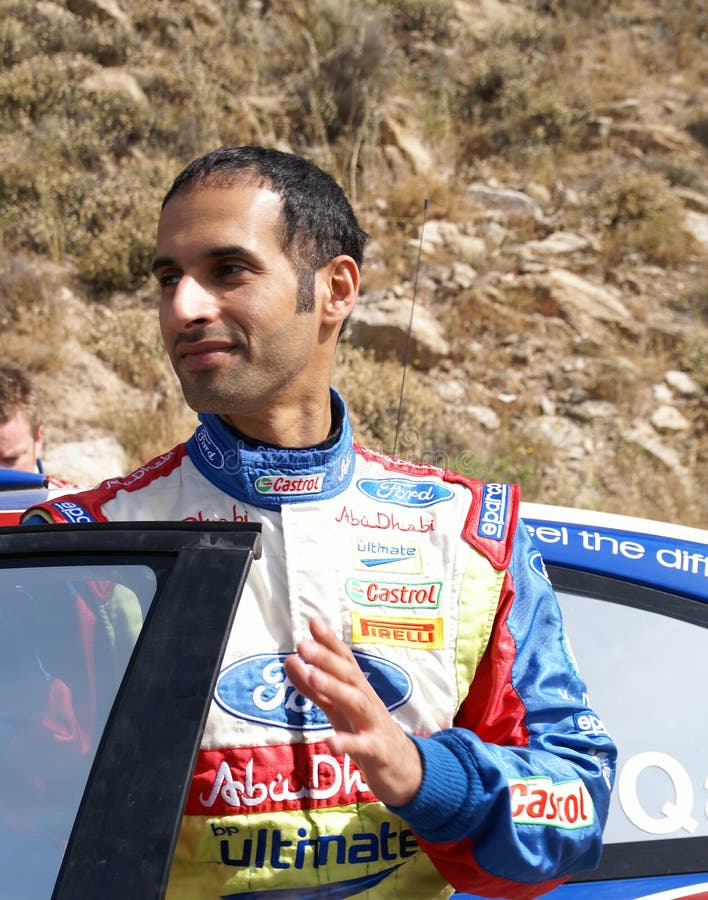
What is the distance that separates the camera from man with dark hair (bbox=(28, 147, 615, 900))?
4.00 feet

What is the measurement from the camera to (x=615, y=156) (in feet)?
33.6

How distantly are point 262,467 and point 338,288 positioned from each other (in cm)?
40

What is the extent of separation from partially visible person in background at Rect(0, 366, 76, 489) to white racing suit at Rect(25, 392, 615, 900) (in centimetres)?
224

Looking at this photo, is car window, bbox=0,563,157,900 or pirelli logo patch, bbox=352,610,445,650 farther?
pirelli logo patch, bbox=352,610,445,650

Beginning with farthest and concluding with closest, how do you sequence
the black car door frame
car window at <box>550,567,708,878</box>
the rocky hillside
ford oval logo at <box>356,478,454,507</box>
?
the rocky hillside
car window at <box>550,567,708,878</box>
ford oval logo at <box>356,478,454,507</box>
the black car door frame

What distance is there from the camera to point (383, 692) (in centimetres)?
136

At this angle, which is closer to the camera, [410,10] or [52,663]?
[52,663]

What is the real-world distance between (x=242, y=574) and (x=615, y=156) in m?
10.2

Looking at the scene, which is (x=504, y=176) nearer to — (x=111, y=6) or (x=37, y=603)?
(x=111, y=6)

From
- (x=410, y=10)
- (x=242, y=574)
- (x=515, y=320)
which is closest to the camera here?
(x=242, y=574)

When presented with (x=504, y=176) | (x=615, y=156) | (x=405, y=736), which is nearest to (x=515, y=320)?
(x=504, y=176)

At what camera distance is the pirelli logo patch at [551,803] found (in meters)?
1.20

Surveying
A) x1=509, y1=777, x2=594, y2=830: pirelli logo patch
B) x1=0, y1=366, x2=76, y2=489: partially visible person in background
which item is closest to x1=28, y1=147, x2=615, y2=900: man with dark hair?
x1=509, y1=777, x2=594, y2=830: pirelli logo patch

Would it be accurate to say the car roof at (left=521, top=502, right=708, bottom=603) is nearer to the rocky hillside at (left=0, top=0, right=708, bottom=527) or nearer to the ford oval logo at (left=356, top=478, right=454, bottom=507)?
the ford oval logo at (left=356, top=478, right=454, bottom=507)
